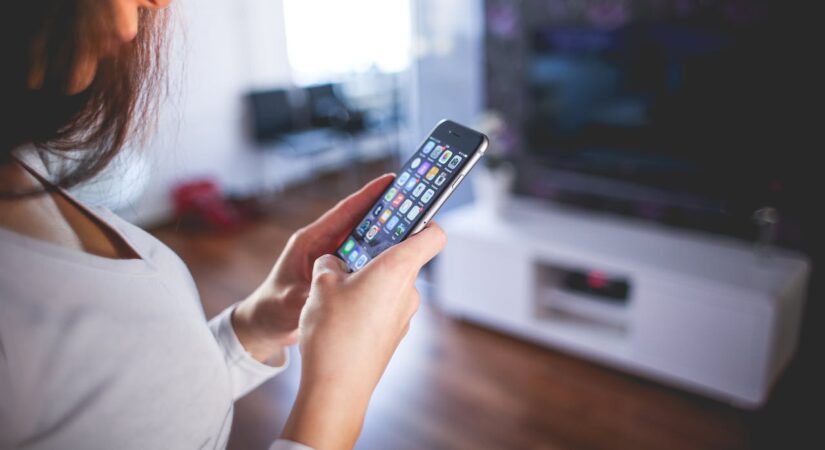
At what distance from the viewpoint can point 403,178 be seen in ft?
2.53

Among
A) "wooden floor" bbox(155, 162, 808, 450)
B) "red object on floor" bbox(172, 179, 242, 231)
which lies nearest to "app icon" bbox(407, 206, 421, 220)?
"wooden floor" bbox(155, 162, 808, 450)

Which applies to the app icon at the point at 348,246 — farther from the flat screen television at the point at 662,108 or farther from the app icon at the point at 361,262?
the flat screen television at the point at 662,108

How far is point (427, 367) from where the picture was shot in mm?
2215

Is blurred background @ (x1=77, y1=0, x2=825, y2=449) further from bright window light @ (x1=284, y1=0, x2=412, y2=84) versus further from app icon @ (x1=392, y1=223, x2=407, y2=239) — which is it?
bright window light @ (x1=284, y1=0, x2=412, y2=84)

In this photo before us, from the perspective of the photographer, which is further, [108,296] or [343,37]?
[343,37]

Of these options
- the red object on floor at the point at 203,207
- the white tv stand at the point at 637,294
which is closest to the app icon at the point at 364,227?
the white tv stand at the point at 637,294

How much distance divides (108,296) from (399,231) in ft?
1.07

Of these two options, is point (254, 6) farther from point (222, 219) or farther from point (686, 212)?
point (686, 212)

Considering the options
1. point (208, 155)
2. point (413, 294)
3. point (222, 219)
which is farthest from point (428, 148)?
point (208, 155)

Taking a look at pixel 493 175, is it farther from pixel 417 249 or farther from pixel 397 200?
pixel 417 249

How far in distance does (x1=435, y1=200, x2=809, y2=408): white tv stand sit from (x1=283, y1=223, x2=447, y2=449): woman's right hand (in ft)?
5.33

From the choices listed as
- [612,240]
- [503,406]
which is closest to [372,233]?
[503,406]

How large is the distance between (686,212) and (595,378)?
716 mm

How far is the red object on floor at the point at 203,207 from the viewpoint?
145 inches
